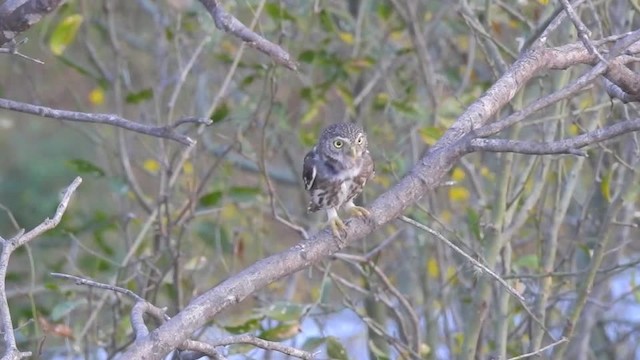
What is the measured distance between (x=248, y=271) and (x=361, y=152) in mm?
1431

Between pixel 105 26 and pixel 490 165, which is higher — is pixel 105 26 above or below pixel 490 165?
above

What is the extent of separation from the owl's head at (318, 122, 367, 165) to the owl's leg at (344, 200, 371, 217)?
15 cm

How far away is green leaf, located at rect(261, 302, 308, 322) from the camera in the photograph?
4226 millimetres

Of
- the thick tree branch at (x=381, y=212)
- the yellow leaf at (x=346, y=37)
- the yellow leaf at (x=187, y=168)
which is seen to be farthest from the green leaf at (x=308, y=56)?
the thick tree branch at (x=381, y=212)

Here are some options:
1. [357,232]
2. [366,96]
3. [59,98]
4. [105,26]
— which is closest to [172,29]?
[105,26]

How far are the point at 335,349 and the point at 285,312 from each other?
0.83ft

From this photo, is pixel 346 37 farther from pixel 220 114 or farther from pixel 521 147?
pixel 521 147

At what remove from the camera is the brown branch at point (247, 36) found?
9.53 feet

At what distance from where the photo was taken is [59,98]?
29.0 ft

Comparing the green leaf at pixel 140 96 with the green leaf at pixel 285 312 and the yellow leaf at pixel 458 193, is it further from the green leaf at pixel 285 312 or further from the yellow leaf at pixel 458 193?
the yellow leaf at pixel 458 193

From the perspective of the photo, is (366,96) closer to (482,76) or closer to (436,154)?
(482,76)

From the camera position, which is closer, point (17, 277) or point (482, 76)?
point (17, 277)

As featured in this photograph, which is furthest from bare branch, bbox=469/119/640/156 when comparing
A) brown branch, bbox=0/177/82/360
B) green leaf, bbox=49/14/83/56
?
green leaf, bbox=49/14/83/56

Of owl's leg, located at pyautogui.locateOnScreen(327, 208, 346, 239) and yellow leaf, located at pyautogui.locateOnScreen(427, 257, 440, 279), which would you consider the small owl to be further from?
yellow leaf, located at pyautogui.locateOnScreen(427, 257, 440, 279)
